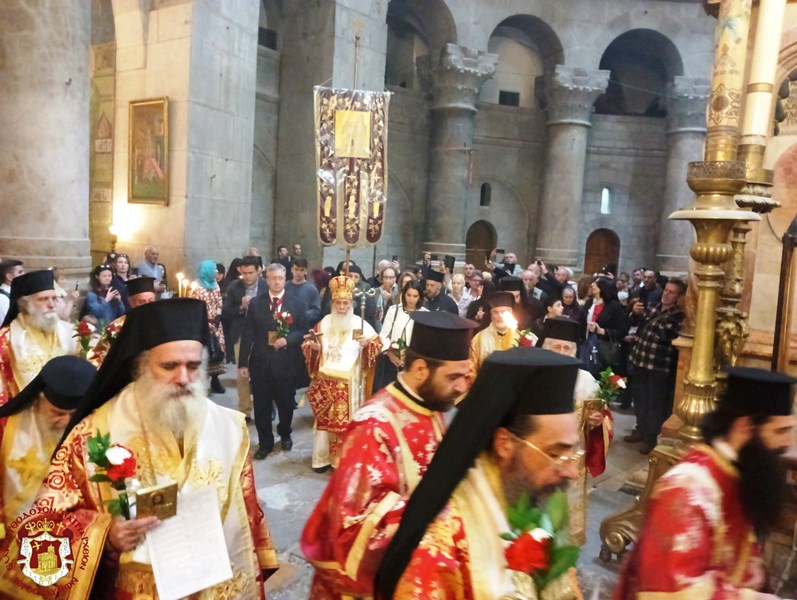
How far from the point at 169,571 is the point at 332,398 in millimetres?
3987

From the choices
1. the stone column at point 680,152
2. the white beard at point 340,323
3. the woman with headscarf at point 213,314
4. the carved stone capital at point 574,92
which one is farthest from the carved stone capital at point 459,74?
the white beard at point 340,323

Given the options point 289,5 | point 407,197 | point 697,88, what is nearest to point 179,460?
point 289,5

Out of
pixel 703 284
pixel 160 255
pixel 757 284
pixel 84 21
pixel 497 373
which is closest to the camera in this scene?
pixel 497 373

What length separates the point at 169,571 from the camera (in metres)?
2.23

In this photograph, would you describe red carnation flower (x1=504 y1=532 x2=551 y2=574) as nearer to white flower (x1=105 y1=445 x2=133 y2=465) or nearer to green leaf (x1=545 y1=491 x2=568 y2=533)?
green leaf (x1=545 y1=491 x2=568 y2=533)

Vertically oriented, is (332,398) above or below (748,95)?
below

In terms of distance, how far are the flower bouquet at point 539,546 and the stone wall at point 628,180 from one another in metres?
20.7

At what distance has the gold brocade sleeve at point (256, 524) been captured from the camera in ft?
8.49

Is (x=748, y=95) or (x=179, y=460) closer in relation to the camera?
(x=179, y=460)

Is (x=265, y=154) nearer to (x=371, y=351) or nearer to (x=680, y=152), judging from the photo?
(x=371, y=351)

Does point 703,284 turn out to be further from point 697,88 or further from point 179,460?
point 697,88

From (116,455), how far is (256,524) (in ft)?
2.45

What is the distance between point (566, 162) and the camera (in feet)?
65.1

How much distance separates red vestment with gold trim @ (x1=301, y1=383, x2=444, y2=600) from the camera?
220 cm
